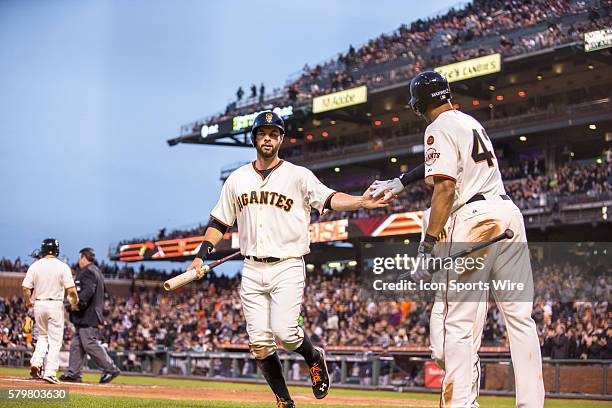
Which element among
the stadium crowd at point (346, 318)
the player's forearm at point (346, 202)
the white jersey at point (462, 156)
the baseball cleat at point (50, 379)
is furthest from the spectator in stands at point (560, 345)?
the white jersey at point (462, 156)

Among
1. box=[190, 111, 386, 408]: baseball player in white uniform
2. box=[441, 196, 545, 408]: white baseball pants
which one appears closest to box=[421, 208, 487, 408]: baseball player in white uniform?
box=[441, 196, 545, 408]: white baseball pants

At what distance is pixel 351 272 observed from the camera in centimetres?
3856

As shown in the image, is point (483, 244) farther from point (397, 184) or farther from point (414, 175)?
point (397, 184)

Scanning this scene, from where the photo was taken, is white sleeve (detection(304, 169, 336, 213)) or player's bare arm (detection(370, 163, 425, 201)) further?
white sleeve (detection(304, 169, 336, 213))

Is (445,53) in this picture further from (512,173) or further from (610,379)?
(610,379)

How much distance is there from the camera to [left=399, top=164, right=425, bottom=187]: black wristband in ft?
20.2

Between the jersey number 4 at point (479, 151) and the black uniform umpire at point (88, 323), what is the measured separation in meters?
9.23

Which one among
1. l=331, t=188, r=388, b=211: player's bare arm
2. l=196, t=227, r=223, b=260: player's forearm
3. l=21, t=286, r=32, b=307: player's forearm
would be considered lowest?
l=21, t=286, r=32, b=307: player's forearm

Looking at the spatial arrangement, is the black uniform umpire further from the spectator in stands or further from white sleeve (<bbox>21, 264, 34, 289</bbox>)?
the spectator in stands

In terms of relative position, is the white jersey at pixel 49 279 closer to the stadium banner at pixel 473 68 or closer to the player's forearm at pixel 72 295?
the player's forearm at pixel 72 295

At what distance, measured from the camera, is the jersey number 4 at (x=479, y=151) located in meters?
5.76

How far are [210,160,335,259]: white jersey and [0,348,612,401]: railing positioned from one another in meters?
10.5

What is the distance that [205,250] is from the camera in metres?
7.45

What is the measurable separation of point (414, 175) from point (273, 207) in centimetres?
159
